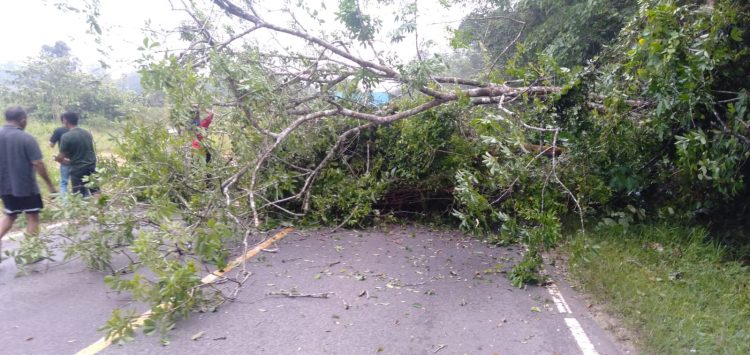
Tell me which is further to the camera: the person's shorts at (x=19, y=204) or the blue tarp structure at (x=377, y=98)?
the blue tarp structure at (x=377, y=98)

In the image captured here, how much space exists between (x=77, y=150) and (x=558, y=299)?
6774mm

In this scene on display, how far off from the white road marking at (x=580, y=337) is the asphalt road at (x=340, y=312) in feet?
0.03

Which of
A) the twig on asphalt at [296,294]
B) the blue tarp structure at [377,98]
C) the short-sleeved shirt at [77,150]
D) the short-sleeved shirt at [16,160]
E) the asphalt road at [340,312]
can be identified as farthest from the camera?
the blue tarp structure at [377,98]

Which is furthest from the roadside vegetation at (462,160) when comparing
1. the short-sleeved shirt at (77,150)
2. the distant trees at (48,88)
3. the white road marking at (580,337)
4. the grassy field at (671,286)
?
the distant trees at (48,88)

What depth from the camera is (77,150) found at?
7.56m

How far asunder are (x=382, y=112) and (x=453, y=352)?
196 inches

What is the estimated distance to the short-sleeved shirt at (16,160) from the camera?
5.99 metres

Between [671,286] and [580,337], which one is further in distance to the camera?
[671,286]

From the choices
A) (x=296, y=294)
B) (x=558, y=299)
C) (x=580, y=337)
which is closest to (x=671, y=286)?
(x=558, y=299)

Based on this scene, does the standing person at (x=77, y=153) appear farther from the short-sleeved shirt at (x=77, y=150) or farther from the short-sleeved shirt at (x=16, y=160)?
the short-sleeved shirt at (x=16, y=160)

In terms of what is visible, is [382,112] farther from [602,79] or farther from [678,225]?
[678,225]

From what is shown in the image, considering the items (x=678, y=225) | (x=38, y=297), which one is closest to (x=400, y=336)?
(x=38, y=297)

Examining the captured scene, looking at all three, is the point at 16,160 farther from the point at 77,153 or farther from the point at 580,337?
the point at 580,337

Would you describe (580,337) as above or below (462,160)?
below
